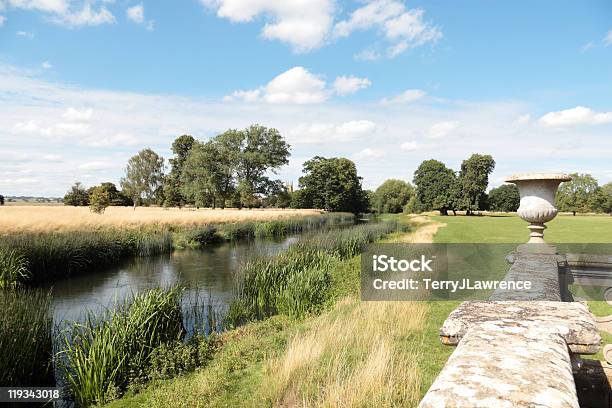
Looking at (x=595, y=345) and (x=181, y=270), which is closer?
(x=595, y=345)

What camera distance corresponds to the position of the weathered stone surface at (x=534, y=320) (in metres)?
1.96

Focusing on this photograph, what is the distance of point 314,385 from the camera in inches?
181

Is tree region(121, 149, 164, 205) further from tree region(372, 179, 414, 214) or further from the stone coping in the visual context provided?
the stone coping

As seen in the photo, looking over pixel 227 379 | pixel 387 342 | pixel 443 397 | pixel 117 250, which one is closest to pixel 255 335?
pixel 227 379

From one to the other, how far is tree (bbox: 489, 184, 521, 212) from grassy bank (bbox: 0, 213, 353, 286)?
68605 mm

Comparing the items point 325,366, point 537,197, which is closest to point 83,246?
point 325,366

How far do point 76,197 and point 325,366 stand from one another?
6330 centimetres

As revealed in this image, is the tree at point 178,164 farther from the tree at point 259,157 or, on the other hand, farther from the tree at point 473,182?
the tree at point 473,182

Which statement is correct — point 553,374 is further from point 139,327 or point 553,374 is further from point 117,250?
point 117,250

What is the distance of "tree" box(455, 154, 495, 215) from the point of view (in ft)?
196

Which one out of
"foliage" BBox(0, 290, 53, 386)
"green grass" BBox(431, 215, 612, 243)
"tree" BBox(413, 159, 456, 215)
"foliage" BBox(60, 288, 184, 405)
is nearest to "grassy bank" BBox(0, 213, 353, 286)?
"foliage" BBox(0, 290, 53, 386)

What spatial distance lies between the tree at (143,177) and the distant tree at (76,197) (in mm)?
6820

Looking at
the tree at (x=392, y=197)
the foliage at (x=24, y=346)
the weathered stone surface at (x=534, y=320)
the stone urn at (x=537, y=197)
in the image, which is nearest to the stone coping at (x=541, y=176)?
the stone urn at (x=537, y=197)

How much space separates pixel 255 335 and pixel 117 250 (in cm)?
1234
